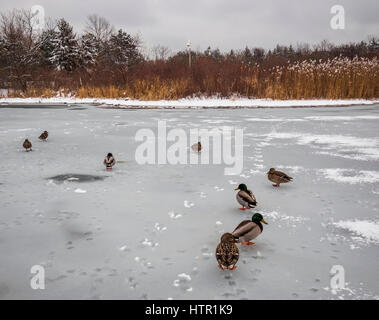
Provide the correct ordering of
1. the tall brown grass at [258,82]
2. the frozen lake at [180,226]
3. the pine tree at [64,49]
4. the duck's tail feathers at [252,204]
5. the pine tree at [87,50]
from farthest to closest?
the pine tree at [87,50]
the pine tree at [64,49]
the tall brown grass at [258,82]
the duck's tail feathers at [252,204]
the frozen lake at [180,226]

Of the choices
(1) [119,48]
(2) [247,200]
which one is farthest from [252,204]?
(1) [119,48]

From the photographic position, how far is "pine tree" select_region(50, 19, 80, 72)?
3997cm

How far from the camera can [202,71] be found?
2041cm

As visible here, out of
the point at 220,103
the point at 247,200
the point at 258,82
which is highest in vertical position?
the point at 258,82

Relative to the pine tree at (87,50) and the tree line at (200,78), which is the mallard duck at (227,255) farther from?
the pine tree at (87,50)

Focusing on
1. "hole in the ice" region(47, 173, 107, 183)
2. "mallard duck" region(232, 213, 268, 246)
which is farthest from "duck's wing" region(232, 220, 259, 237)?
"hole in the ice" region(47, 173, 107, 183)

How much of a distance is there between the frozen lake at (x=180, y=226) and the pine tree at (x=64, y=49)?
1462 inches

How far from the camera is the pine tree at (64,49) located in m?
40.0

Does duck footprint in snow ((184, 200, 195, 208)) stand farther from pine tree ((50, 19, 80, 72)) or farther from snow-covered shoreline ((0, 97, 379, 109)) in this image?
pine tree ((50, 19, 80, 72))

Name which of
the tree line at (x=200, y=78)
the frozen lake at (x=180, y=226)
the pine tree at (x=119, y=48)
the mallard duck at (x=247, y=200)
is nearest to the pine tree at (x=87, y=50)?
the pine tree at (x=119, y=48)

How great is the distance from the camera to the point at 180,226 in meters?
3.50

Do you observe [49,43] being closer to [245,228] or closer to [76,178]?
[76,178]

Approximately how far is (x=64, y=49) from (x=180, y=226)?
42.0 m

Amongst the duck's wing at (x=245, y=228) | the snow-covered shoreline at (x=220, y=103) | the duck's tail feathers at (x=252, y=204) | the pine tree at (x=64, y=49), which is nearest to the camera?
the duck's wing at (x=245, y=228)
